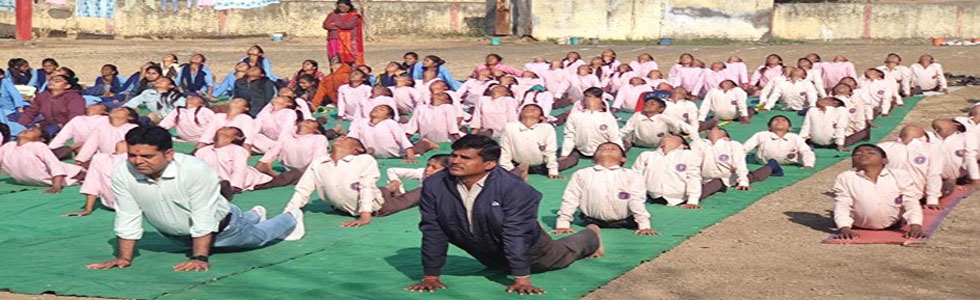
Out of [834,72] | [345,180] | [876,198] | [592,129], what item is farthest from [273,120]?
[834,72]

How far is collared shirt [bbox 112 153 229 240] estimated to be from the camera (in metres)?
9.56

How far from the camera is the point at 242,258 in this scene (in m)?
10.4

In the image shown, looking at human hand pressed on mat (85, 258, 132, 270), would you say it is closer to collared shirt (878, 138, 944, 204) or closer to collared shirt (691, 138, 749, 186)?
collared shirt (691, 138, 749, 186)

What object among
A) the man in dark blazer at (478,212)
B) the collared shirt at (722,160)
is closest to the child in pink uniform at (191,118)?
the collared shirt at (722,160)

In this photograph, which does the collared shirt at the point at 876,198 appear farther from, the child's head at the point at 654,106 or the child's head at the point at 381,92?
the child's head at the point at 381,92

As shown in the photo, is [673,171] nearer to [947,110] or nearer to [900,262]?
[900,262]

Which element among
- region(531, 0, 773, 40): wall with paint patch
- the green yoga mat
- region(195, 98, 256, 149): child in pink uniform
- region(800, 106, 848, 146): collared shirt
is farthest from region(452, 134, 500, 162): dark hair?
region(531, 0, 773, 40): wall with paint patch

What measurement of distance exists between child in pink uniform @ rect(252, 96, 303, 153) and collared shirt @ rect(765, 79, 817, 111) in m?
8.48

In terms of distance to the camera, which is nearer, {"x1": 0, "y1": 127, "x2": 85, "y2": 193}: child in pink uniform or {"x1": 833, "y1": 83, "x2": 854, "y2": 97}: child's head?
{"x1": 0, "y1": 127, "x2": 85, "y2": 193}: child in pink uniform

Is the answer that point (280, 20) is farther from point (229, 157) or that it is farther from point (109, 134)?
point (229, 157)

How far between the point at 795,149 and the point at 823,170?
41 cm

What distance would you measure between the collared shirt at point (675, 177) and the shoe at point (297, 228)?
322cm

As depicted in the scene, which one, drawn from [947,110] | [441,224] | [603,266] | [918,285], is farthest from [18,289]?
[947,110]

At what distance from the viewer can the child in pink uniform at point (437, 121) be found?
1847 centimetres
